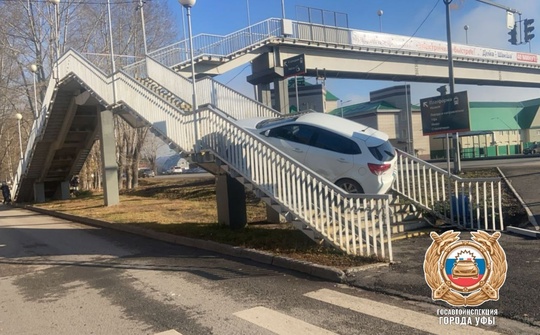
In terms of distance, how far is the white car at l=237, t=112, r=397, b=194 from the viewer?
9531 millimetres

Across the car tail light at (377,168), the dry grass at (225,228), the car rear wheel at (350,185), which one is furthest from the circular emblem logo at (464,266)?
the car rear wheel at (350,185)

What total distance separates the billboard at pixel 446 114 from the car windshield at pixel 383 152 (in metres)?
4.56

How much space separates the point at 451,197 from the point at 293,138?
3.84m

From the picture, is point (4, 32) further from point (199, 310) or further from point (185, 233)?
point (199, 310)

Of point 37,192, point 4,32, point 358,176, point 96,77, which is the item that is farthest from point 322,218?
point 4,32

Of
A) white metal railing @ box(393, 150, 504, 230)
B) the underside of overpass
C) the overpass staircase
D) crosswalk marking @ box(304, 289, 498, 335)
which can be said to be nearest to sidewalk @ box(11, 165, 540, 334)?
crosswalk marking @ box(304, 289, 498, 335)

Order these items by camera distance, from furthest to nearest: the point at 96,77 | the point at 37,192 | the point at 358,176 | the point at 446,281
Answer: the point at 37,192 < the point at 96,77 < the point at 358,176 < the point at 446,281

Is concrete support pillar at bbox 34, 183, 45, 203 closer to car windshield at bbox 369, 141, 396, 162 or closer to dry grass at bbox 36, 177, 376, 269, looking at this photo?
dry grass at bbox 36, 177, 376, 269

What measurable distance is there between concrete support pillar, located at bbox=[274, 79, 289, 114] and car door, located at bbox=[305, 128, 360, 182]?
19.5m

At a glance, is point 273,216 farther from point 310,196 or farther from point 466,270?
point 466,270

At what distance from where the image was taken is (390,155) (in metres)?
9.96

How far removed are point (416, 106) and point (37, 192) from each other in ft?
174

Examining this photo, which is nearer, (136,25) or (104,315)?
(104,315)

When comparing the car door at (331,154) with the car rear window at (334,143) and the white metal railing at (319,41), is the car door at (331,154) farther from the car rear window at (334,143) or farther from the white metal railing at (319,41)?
the white metal railing at (319,41)
